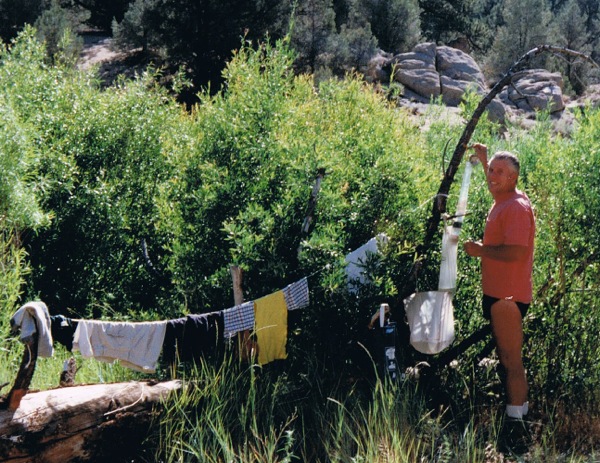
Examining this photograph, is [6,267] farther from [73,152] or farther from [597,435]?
[597,435]

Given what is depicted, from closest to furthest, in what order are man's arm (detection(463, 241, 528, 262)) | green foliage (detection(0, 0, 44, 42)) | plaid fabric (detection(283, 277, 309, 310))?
man's arm (detection(463, 241, 528, 262)), plaid fabric (detection(283, 277, 309, 310)), green foliage (detection(0, 0, 44, 42))

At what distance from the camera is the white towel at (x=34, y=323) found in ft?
14.1

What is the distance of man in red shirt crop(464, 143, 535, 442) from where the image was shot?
5047 mm

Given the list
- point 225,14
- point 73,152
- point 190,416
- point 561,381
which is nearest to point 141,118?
point 73,152

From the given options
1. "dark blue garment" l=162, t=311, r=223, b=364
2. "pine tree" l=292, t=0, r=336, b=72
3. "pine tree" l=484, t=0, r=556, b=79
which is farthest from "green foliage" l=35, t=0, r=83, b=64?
"dark blue garment" l=162, t=311, r=223, b=364

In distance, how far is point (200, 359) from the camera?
5.59 meters

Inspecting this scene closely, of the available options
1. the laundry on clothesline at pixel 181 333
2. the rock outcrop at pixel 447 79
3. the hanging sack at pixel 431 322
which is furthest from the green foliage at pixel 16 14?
the hanging sack at pixel 431 322

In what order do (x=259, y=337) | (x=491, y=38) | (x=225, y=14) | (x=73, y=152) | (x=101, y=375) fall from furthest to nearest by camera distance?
(x=491, y=38) → (x=225, y=14) → (x=73, y=152) → (x=101, y=375) → (x=259, y=337)

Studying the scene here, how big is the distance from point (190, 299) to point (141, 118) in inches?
112

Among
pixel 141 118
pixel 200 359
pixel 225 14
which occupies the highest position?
pixel 225 14

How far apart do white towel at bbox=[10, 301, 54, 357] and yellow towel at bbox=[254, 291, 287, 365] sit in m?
1.57

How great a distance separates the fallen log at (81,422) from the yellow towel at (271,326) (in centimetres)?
71

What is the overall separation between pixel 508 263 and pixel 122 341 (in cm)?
253

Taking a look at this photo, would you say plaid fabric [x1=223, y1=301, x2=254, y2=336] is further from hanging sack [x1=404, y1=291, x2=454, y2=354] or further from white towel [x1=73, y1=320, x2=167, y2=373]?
hanging sack [x1=404, y1=291, x2=454, y2=354]
